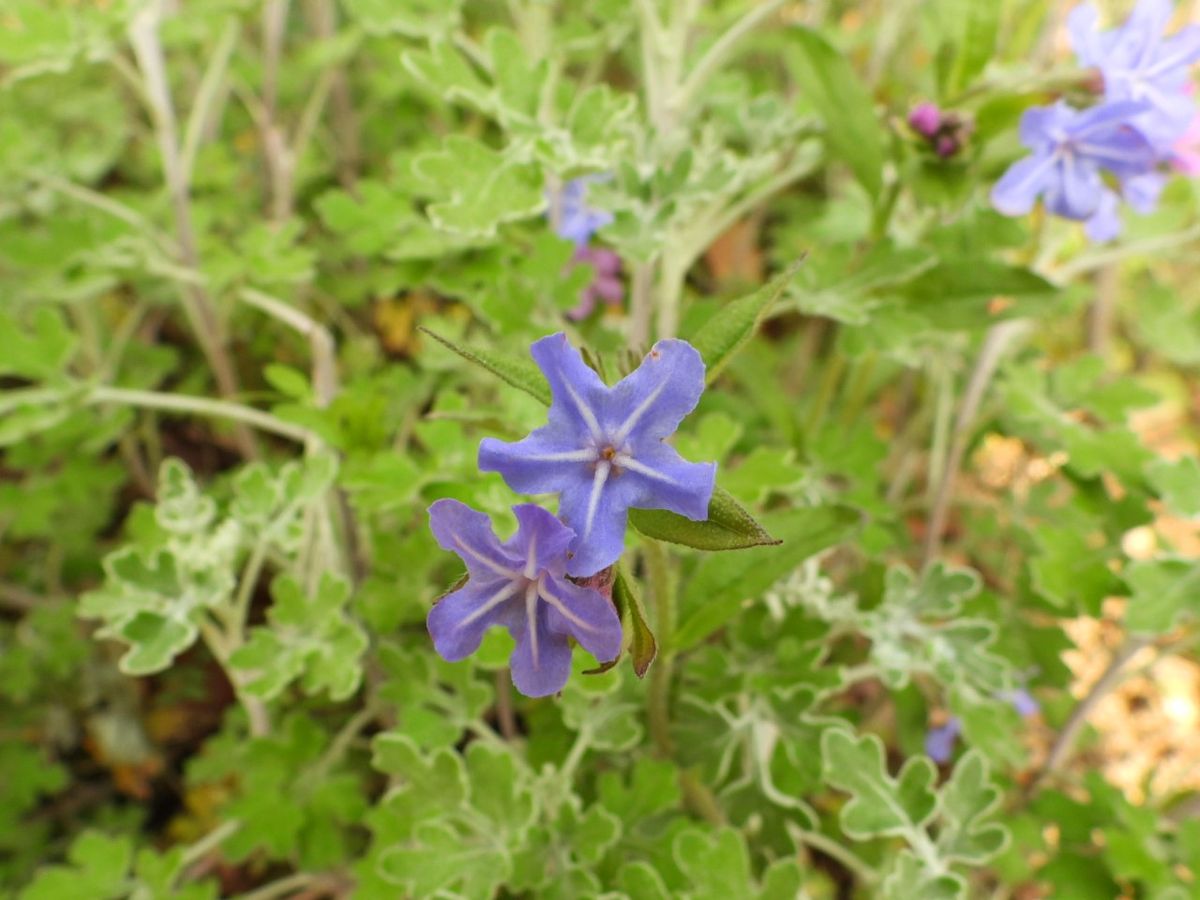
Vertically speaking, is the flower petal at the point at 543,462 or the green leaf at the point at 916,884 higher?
the flower petal at the point at 543,462

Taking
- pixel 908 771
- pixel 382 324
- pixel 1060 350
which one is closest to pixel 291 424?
pixel 908 771

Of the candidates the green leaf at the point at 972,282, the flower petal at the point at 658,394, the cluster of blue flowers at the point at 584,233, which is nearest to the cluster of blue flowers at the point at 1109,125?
the green leaf at the point at 972,282

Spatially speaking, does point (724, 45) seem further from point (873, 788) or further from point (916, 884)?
point (916, 884)

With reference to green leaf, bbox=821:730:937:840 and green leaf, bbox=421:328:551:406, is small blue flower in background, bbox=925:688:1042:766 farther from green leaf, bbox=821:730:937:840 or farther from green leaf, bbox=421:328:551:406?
green leaf, bbox=421:328:551:406

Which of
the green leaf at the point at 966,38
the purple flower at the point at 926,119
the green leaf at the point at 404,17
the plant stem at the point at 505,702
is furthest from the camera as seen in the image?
the plant stem at the point at 505,702

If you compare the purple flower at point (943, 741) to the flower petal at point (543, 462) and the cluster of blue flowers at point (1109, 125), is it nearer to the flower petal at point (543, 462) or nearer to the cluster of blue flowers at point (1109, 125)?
the cluster of blue flowers at point (1109, 125)

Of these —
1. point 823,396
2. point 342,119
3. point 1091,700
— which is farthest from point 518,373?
point 342,119
